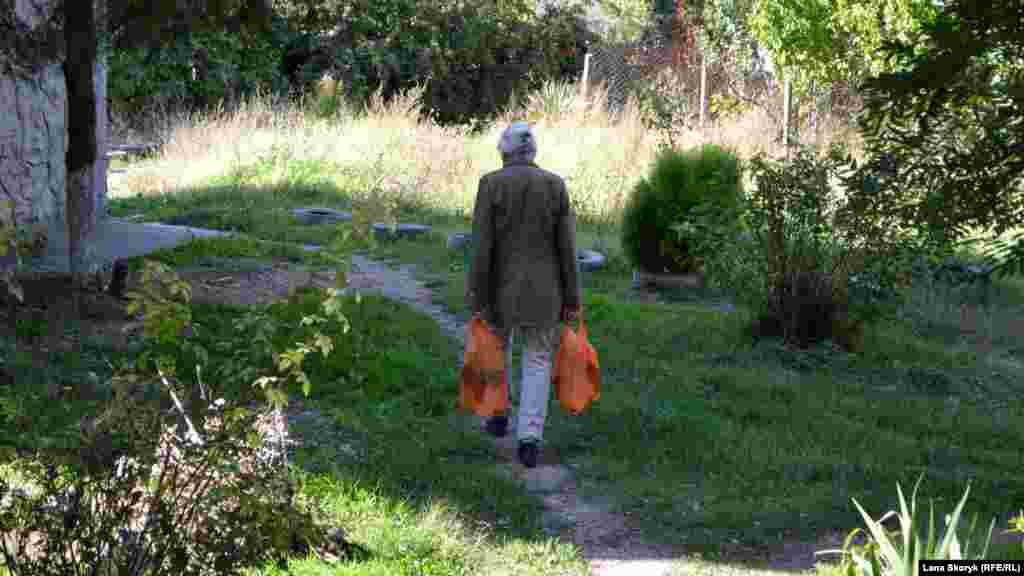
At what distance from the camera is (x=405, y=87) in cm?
2358

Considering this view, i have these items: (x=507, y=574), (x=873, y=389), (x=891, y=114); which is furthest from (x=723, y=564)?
(x=873, y=389)

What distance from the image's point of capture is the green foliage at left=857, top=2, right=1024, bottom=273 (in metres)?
4.00

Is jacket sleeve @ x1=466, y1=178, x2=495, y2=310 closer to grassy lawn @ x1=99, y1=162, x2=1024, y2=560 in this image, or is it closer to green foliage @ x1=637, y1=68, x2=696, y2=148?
grassy lawn @ x1=99, y1=162, x2=1024, y2=560

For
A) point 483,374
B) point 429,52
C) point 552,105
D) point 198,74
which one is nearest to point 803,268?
point 483,374

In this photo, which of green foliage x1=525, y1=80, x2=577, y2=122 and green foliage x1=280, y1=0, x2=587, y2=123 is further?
green foliage x1=280, y1=0, x2=587, y2=123

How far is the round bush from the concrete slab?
406 cm

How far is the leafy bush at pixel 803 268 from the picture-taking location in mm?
8867

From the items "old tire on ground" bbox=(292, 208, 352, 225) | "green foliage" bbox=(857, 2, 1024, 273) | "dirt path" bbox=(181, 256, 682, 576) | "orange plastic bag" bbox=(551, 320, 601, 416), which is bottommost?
"dirt path" bbox=(181, 256, 682, 576)

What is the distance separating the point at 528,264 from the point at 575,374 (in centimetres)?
63

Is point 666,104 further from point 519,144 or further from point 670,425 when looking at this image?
point 519,144

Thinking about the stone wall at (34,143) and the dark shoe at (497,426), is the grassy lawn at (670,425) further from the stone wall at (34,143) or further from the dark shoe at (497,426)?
the stone wall at (34,143)

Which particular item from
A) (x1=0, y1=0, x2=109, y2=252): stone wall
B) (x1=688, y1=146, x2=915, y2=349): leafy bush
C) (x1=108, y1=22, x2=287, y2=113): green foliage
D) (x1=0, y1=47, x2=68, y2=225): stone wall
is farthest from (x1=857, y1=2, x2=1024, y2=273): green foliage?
(x1=108, y1=22, x2=287, y2=113): green foliage

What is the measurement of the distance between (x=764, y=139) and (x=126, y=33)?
10.3 meters

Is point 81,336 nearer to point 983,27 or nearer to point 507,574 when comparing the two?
point 507,574
